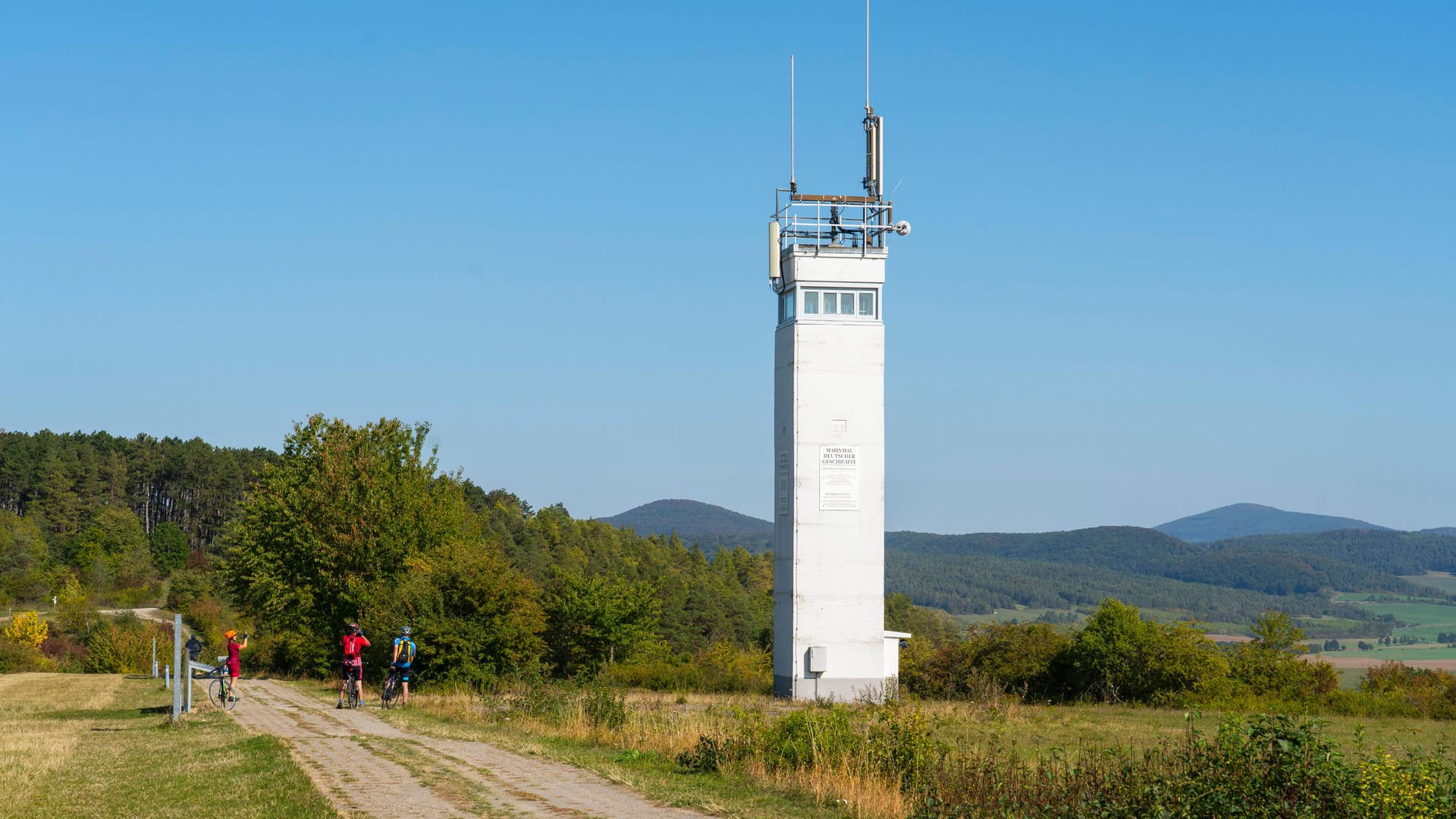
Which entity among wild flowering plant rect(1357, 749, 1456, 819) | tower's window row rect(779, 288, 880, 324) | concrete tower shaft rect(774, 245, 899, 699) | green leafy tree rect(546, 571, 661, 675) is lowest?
green leafy tree rect(546, 571, 661, 675)

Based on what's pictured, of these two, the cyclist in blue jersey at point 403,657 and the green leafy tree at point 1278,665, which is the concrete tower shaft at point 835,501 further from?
the cyclist in blue jersey at point 403,657

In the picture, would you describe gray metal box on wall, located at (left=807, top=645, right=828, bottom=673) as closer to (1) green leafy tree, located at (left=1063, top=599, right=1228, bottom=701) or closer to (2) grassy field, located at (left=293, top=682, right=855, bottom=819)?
(2) grassy field, located at (left=293, top=682, right=855, bottom=819)

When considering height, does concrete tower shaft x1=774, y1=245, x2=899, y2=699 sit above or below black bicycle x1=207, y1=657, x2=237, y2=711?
above

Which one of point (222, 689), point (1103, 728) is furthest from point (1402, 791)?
point (222, 689)

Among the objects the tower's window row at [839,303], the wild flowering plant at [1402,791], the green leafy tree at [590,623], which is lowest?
the green leafy tree at [590,623]

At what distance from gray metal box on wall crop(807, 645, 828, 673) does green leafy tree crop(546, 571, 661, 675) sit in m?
23.9

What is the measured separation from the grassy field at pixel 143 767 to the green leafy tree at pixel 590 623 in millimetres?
32407

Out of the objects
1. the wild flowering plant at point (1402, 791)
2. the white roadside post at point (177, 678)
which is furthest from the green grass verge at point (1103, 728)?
the white roadside post at point (177, 678)

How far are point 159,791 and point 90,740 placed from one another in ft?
22.7

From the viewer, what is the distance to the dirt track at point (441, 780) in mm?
12750

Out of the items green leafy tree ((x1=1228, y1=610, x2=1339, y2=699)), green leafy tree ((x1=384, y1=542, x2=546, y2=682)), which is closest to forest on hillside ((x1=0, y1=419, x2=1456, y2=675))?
green leafy tree ((x1=384, y1=542, x2=546, y2=682))

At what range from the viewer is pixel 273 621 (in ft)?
148

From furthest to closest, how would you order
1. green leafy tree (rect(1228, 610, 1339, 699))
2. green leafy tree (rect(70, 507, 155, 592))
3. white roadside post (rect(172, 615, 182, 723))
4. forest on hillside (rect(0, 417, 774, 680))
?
green leafy tree (rect(70, 507, 155, 592)) → green leafy tree (rect(1228, 610, 1339, 699)) → forest on hillside (rect(0, 417, 774, 680)) → white roadside post (rect(172, 615, 182, 723))

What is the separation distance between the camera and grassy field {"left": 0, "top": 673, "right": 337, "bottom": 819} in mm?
13172
